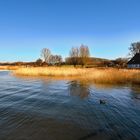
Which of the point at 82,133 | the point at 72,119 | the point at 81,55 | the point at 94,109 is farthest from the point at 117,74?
the point at 81,55

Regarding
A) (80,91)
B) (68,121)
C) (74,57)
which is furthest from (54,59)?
(68,121)

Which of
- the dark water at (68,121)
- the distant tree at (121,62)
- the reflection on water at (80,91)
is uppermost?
the distant tree at (121,62)

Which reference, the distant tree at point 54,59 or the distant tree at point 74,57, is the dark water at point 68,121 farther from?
the distant tree at point 54,59

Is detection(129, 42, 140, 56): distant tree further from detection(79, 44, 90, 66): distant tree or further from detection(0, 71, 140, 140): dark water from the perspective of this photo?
detection(0, 71, 140, 140): dark water

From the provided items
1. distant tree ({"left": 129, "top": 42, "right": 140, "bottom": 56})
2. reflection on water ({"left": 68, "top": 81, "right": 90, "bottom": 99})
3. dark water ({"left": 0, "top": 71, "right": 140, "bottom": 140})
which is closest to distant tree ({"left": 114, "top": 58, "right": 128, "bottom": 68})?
distant tree ({"left": 129, "top": 42, "right": 140, "bottom": 56})

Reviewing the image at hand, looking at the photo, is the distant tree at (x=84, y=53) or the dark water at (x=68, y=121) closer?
the dark water at (x=68, y=121)

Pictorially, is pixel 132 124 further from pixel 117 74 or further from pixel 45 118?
pixel 117 74

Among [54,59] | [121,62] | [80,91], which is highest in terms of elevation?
[54,59]

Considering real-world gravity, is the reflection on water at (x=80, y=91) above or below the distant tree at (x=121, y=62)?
below

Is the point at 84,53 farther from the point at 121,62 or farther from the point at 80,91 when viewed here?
the point at 80,91

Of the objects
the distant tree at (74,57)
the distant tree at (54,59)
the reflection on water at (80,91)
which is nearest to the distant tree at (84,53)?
the distant tree at (74,57)

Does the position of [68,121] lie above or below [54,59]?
below

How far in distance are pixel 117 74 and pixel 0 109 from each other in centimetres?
1732

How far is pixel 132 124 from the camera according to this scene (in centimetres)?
852
